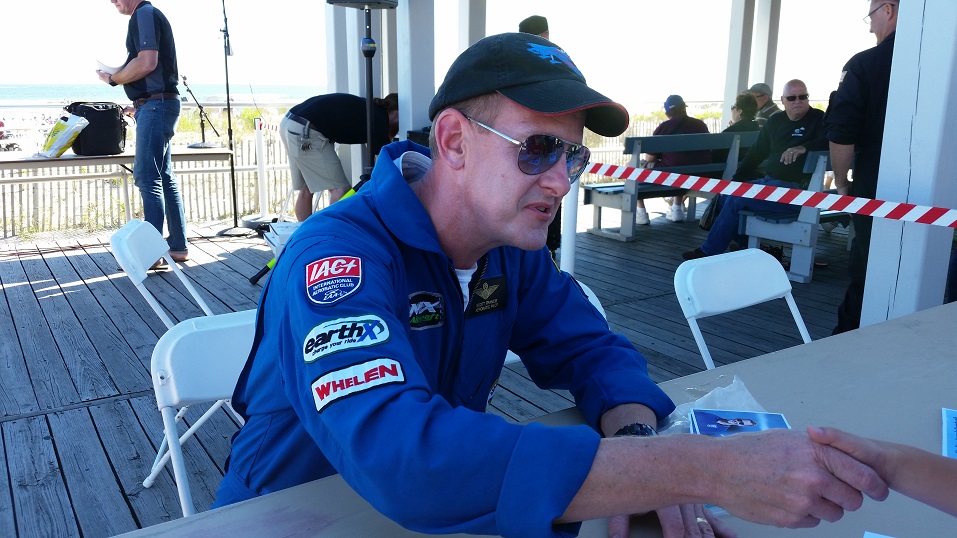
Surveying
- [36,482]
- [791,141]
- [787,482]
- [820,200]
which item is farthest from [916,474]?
[791,141]

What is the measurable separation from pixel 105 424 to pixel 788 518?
10.6ft

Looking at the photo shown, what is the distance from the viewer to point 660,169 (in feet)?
24.7

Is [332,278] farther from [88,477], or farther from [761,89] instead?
[761,89]

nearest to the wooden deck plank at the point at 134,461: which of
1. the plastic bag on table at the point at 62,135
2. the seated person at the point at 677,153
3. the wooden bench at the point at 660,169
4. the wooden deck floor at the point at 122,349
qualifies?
the wooden deck floor at the point at 122,349

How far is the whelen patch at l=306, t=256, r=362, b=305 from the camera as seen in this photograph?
110cm

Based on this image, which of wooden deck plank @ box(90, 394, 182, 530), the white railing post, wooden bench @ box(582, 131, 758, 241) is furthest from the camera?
the white railing post

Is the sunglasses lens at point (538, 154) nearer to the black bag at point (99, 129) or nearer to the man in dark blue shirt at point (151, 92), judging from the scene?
the man in dark blue shirt at point (151, 92)

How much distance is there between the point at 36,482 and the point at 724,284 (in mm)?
2695

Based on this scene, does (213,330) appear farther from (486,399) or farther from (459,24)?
(459,24)

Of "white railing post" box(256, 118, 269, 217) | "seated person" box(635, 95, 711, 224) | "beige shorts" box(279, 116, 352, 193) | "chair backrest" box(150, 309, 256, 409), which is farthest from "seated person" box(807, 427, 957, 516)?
"white railing post" box(256, 118, 269, 217)

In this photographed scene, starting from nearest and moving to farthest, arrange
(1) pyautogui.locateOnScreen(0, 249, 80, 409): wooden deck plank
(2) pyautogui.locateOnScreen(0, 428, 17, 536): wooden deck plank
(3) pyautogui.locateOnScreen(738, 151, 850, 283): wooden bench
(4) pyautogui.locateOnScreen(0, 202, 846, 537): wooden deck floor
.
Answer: (2) pyautogui.locateOnScreen(0, 428, 17, 536): wooden deck plank < (4) pyautogui.locateOnScreen(0, 202, 846, 537): wooden deck floor < (1) pyautogui.locateOnScreen(0, 249, 80, 409): wooden deck plank < (3) pyautogui.locateOnScreen(738, 151, 850, 283): wooden bench

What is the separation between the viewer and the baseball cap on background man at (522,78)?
1279 millimetres

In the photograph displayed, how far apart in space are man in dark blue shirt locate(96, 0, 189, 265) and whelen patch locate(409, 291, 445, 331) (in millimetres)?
4788

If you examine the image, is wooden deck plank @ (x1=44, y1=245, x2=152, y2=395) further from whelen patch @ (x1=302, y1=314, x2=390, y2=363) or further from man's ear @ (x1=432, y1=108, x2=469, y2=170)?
whelen patch @ (x1=302, y1=314, x2=390, y2=363)
